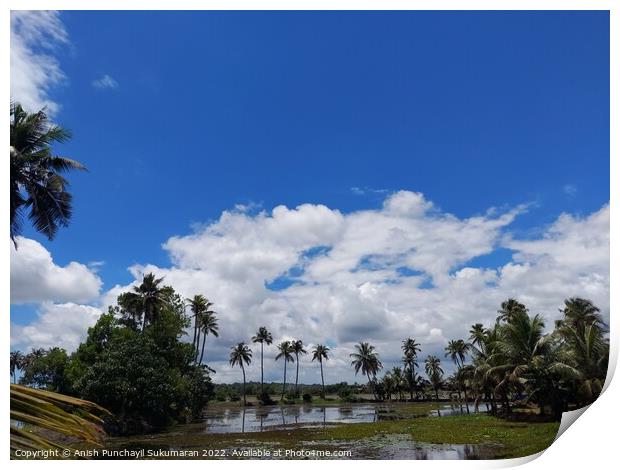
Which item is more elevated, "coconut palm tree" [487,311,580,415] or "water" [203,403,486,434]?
"coconut palm tree" [487,311,580,415]

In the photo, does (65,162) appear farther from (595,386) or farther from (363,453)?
(595,386)

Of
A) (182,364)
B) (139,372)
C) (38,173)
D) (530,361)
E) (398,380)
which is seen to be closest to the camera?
(38,173)

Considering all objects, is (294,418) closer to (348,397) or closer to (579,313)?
(579,313)

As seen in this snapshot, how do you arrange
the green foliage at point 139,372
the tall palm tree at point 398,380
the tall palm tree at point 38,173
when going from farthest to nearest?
the tall palm tree at point 398,380, the green foliage at point 139,372, the tall palm tree at point 38,173

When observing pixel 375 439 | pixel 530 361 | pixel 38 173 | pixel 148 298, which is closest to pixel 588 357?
pixel 530 361

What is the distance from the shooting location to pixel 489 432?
69.4 ft

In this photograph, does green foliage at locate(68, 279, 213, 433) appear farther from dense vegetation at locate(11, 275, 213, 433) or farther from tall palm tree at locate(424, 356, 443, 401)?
tall palm tree at locate(424, 356, 443, 401)

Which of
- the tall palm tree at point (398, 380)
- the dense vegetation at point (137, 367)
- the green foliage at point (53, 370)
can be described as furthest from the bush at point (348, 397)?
the green foliage at point (53, 370)

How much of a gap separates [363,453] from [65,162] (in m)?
13.4

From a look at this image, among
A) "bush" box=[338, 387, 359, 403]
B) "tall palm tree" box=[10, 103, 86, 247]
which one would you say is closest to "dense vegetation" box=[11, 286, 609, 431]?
"tall palm tree" box=[10, 103, 86, 247]

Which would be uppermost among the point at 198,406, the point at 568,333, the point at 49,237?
the point at 49,237

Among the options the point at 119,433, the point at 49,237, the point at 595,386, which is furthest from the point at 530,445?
the point at 119,433

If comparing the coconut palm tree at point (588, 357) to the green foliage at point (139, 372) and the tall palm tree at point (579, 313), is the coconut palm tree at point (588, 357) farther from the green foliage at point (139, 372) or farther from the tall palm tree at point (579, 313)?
the green foliage at point (139, 372)

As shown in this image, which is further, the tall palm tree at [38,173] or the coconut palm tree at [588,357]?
the coconut palm tree at [588,357]
